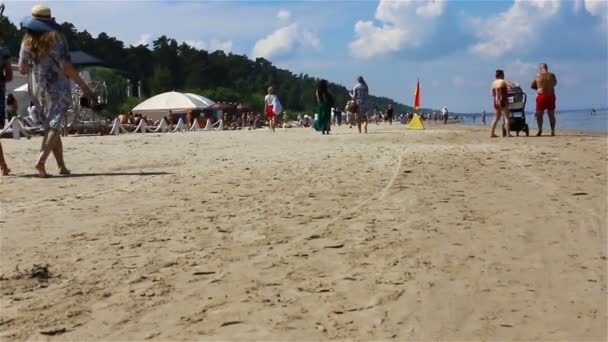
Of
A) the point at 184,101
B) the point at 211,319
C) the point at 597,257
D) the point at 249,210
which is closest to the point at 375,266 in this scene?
the point at 211,319

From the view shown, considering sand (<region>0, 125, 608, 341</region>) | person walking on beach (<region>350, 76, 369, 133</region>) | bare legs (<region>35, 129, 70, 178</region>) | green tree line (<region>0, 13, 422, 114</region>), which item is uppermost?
green tree line (<region>0, 13, 422, 114</region>)

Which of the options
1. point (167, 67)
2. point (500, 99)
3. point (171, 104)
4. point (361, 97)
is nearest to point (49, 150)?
point (500, 99)

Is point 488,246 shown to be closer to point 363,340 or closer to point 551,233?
point 551,233

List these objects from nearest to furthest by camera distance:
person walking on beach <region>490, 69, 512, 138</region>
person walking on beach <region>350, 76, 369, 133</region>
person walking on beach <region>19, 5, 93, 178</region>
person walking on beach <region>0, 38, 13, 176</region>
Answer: person walking on beach <region>19, 5, 93, 178</region>, person walking on beach <region>0, 38, 13, 176</region>, person walking on beach <region>490, 69, 512, 138</region>, person walking on beach <region>350, 76, 369, 133</region>

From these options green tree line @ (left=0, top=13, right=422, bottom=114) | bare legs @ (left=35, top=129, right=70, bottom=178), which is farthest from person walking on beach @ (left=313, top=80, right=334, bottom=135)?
green tree line @ (left=0, top=13, right=422, bottom=114)

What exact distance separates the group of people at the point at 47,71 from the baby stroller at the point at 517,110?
10838mm

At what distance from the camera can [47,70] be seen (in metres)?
7.12

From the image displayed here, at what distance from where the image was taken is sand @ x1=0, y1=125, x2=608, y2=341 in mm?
2893

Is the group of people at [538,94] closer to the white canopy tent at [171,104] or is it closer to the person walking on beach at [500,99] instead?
the person walking on beach at [500,99]

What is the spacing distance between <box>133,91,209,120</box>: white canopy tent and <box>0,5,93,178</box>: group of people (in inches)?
1247

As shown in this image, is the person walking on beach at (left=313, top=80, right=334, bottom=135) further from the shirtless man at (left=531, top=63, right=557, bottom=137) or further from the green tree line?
the green tree line

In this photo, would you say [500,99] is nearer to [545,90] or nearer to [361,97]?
[545,90]

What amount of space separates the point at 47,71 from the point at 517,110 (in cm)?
1233

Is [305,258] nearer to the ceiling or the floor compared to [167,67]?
nearer to the floor
